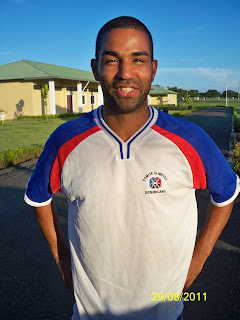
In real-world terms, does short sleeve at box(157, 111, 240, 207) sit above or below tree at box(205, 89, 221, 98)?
below

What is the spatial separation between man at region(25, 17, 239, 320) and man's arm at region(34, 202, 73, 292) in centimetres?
19

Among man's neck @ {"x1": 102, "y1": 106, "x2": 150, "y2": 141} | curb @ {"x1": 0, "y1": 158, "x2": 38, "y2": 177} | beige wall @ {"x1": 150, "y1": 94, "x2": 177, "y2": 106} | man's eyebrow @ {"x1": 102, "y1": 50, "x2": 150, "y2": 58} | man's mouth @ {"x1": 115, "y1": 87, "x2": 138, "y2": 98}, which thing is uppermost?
beige wall @ {"x1": 150, "y1": 94, "x2": 177, "y2": 106}

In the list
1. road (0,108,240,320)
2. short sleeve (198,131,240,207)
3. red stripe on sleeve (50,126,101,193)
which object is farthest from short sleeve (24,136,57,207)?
road (0,108,240,320)

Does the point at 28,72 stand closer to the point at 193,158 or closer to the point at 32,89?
the point at 32,89

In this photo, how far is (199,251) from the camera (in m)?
1.78

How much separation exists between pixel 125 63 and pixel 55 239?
1.10 meters

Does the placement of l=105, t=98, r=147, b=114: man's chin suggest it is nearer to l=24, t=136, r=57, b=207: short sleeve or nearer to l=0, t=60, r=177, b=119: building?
l=24, t=136, r=57, b=207: short sleeve

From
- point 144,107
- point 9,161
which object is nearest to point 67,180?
point 144,107

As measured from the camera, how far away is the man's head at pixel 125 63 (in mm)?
1529

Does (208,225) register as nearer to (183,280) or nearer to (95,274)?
(183,280)

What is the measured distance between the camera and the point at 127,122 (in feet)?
5.31

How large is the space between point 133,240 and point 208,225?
1.68 feet

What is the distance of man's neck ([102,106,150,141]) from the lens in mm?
1617

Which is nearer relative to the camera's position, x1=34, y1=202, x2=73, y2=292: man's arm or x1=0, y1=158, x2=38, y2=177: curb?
x1=34, y1=202, x2=73, y2=292: man's arm
